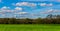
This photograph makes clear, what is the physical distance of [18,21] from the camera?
2662 centimetres

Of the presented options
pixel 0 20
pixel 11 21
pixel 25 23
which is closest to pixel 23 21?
pixel 25 23

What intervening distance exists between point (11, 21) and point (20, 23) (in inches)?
87.8

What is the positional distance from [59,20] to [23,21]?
6918 mm

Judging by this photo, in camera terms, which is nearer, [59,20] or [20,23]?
[20,23]

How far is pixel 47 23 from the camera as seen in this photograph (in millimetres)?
28578

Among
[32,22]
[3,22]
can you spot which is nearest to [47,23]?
[32,22]

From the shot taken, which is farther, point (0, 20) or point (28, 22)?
point (28, 22)

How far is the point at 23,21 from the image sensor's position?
2766 cm

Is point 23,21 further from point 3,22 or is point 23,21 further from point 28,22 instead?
point 3,22

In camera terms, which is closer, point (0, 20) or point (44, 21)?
point (0, 20)

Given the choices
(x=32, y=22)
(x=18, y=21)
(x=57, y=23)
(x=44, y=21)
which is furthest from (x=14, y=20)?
(x=57, y=23)

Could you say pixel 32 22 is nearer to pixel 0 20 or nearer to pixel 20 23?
pixel 20 23

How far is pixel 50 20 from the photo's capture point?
28.8m

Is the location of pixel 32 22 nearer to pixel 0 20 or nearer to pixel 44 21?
pixel 44 21
